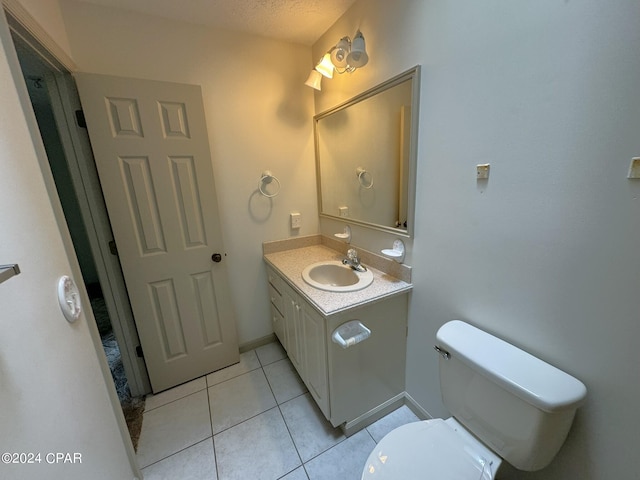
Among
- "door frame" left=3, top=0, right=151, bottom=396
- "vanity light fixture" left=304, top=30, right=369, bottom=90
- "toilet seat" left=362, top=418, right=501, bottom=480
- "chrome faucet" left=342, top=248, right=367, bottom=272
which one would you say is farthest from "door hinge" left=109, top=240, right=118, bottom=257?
"toilet seat" left=362, top=418, right=501, bottom=480

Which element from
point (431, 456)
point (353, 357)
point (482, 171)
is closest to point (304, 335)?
point (353, 357)

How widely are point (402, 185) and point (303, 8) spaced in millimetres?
1169

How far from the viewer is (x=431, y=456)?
91 cm

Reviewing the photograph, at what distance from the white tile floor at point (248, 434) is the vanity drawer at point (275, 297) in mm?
490

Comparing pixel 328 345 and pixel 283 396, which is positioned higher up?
pixel 328 345

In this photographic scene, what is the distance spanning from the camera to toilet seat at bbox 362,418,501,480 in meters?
0.86

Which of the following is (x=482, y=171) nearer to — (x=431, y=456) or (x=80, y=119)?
(x=431, y=456)

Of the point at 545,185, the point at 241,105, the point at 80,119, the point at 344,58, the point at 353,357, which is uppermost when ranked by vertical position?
the point at 344,58

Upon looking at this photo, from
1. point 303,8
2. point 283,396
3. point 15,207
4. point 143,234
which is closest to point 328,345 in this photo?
point 283,396

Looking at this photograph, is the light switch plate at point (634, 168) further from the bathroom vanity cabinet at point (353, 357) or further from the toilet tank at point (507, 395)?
the bathroom vanity cabinet at point (353, 357)

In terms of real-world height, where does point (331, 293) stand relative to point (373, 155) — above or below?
below

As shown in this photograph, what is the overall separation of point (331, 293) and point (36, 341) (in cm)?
103

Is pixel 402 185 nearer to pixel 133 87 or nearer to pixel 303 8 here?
pixel 303 8

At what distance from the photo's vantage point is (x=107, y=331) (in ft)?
7.79
